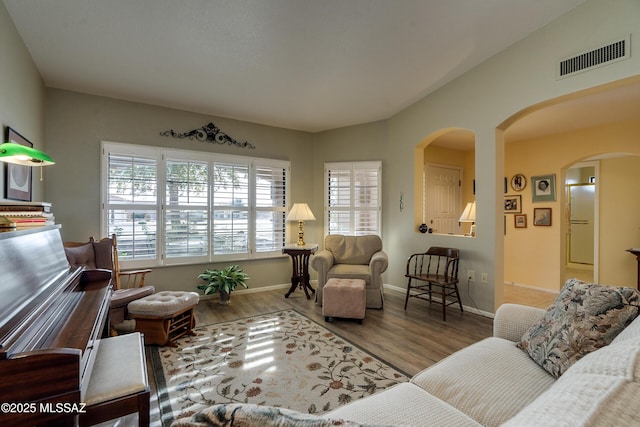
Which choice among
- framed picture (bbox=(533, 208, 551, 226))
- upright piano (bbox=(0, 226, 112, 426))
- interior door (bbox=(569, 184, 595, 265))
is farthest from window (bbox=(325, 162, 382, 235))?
interior door (bbox=(569, 184, 595, 265))

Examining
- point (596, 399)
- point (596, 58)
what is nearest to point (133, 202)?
point (596, 399)

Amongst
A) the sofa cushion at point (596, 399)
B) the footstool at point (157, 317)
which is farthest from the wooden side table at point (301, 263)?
the sofa cushion at point (596, 399)

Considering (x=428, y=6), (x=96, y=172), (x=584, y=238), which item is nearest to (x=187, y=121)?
(x=96, y=172)

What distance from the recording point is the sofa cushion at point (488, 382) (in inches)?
45.2

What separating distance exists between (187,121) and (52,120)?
144cm

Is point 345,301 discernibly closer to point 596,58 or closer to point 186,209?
point 186,209

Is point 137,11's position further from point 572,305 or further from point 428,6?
point 572,305

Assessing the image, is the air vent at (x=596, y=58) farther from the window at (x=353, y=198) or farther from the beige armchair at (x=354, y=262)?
the beige armchair at (x=354, y=262)

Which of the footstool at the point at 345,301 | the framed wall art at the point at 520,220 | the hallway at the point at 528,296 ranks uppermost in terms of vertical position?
the framed wall art at the point at 520,220

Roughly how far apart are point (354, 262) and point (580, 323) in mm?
2965

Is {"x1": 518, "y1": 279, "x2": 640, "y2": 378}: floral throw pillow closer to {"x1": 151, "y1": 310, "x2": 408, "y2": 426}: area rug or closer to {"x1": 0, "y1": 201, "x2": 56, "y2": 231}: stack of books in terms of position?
{"x1": 151, "y1": 310, "x2": 408, "y2": 426}: area rug

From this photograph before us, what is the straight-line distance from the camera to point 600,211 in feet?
15.4

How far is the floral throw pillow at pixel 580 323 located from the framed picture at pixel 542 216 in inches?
159

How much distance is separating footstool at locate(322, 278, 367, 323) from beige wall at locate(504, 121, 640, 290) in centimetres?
359
